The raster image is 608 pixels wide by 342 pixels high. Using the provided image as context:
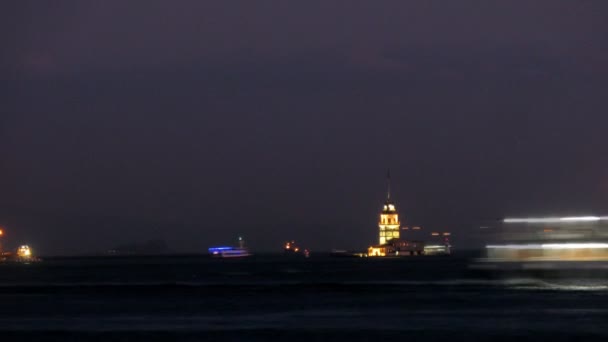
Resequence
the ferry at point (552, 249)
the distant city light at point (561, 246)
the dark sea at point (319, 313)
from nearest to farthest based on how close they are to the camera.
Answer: the dark sea at point (319, 313) → the ferry at point (552, 249) → the distant city light at point (561, 246)

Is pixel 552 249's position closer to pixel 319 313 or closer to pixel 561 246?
pixel 561 246

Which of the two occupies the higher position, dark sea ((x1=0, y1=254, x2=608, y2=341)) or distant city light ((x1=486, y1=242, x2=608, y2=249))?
distant city light ((x1=486, y1=242, x2=608, y2=249))

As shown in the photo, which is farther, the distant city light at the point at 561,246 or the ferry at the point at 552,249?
the distant city light at the point at 561,246

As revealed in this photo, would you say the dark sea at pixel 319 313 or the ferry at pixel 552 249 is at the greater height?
the ferry at pixel 552 249

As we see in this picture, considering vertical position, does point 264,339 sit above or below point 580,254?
below

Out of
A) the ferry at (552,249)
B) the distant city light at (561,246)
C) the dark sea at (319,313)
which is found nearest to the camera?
the dark sea at (319,313)

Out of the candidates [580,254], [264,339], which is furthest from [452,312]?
[580,254]

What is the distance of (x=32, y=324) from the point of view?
44.3 m

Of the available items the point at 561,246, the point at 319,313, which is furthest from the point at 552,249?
the point at 319,313

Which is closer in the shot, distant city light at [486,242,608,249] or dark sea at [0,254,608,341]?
dark sea at [0,254,608,341]

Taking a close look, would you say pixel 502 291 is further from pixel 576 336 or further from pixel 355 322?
pixel 576 336

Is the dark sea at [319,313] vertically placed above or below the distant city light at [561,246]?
below

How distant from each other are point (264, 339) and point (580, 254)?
136 ft

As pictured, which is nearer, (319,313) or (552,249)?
(319,313)
